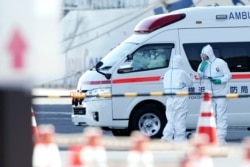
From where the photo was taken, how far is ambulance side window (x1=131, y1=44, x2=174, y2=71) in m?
14.8

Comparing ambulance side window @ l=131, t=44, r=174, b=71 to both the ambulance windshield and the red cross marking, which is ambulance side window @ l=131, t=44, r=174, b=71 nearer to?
the ambulance windshield

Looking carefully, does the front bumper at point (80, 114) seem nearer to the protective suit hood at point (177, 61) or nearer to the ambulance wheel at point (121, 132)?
the ambulance wheel at point (121, 132)

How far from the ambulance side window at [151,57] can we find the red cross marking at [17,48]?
1263cm

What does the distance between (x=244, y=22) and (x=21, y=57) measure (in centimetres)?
1319

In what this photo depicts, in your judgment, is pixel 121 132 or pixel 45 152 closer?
pixel 45 152

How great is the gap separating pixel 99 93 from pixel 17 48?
1282 centimetres

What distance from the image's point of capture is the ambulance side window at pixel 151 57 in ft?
48.5

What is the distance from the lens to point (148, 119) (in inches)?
584

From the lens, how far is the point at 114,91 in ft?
48.8

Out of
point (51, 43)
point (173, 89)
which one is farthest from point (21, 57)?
point (173, 89)

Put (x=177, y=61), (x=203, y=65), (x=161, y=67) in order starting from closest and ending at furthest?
(x=177, y=61) → (x=203, y=65) → (x=161, y=67)

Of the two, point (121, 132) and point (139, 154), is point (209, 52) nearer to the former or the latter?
point (121, 132)

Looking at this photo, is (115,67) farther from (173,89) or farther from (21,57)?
(21,57)

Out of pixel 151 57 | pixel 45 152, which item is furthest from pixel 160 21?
pixel 45 152
